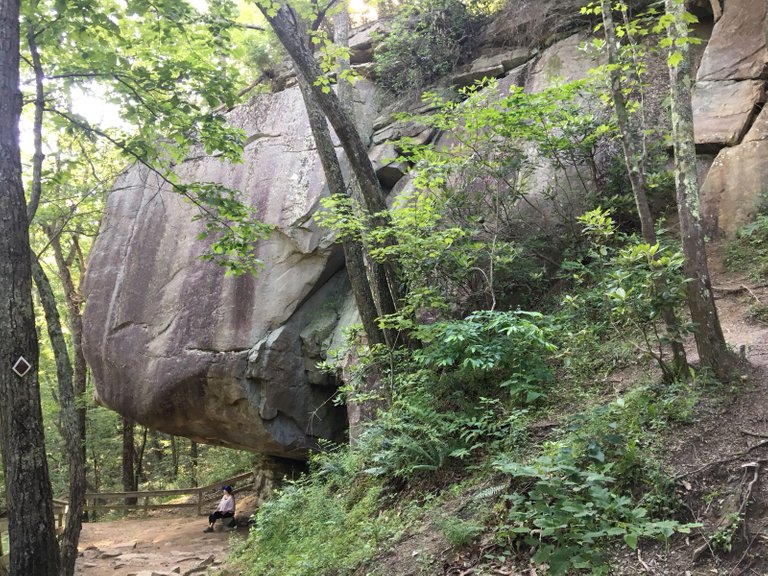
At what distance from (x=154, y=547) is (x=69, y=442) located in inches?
181

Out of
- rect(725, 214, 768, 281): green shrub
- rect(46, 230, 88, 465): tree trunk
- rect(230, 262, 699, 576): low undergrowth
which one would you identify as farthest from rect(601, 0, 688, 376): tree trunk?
rect(46, 230, 88, 465): tree trunk

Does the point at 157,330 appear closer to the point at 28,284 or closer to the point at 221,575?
the point at 221,575

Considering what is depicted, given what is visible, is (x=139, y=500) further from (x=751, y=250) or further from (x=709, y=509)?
(x=709, y=509)

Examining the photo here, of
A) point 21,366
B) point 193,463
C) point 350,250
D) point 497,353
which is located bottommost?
point 193,463

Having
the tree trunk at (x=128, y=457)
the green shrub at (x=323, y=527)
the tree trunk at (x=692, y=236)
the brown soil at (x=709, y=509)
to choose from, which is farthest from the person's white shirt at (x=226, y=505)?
the tree trunk at (x=692, y=236)

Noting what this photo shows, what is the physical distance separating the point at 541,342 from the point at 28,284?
492cm

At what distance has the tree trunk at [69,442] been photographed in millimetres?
7574

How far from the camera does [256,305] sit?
11016 mm

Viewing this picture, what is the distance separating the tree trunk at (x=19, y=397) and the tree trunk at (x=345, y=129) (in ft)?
10.2

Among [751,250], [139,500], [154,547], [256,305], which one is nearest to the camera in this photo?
[751,250]

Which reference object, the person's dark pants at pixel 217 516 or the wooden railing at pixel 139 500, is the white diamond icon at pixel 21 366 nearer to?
the wooden railing at pixel 139 500

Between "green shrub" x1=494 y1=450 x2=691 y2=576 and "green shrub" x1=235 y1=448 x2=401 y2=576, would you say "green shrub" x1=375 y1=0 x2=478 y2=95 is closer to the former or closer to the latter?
"green shrub" x1=235 y1=448 x2=401 y2=576

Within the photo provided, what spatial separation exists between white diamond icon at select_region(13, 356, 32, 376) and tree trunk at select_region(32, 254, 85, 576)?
3.40 meters

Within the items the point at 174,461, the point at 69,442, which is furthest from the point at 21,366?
the point at 174,461
